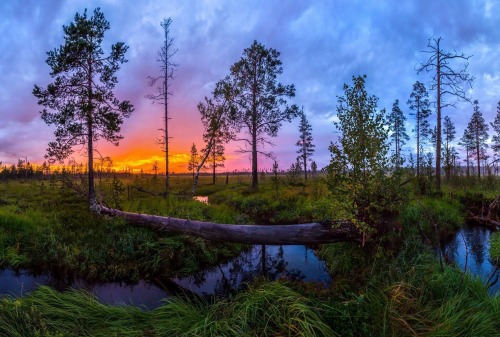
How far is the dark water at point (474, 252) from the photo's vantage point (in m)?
9.26

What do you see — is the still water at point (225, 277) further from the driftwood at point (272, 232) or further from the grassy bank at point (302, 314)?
the driftwood at point (272, 232)

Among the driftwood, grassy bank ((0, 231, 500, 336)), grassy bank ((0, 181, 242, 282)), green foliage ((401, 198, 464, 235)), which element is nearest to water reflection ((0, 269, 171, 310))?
grassy bank ((0, 181, 242, 282))

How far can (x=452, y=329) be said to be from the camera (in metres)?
4.37

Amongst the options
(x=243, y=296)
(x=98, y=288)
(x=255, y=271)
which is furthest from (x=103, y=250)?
(x=243, y=296)

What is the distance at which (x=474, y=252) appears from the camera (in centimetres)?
1133

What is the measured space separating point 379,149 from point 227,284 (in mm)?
5598

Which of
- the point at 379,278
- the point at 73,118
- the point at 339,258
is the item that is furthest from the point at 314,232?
the point at 73,118

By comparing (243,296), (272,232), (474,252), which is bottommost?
(474,252)

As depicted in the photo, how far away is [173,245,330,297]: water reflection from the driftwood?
1.07 meters

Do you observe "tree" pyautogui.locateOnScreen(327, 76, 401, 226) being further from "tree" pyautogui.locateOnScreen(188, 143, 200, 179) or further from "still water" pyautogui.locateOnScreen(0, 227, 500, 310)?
"tree" pyautogui.locateOnScreen(188, 143, 200, 179)

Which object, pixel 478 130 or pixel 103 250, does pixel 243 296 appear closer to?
pixel 103 250

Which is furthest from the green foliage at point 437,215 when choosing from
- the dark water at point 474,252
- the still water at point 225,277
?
the still water at point 225,277

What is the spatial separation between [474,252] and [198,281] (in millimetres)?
10018

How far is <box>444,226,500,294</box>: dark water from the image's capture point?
926cm
